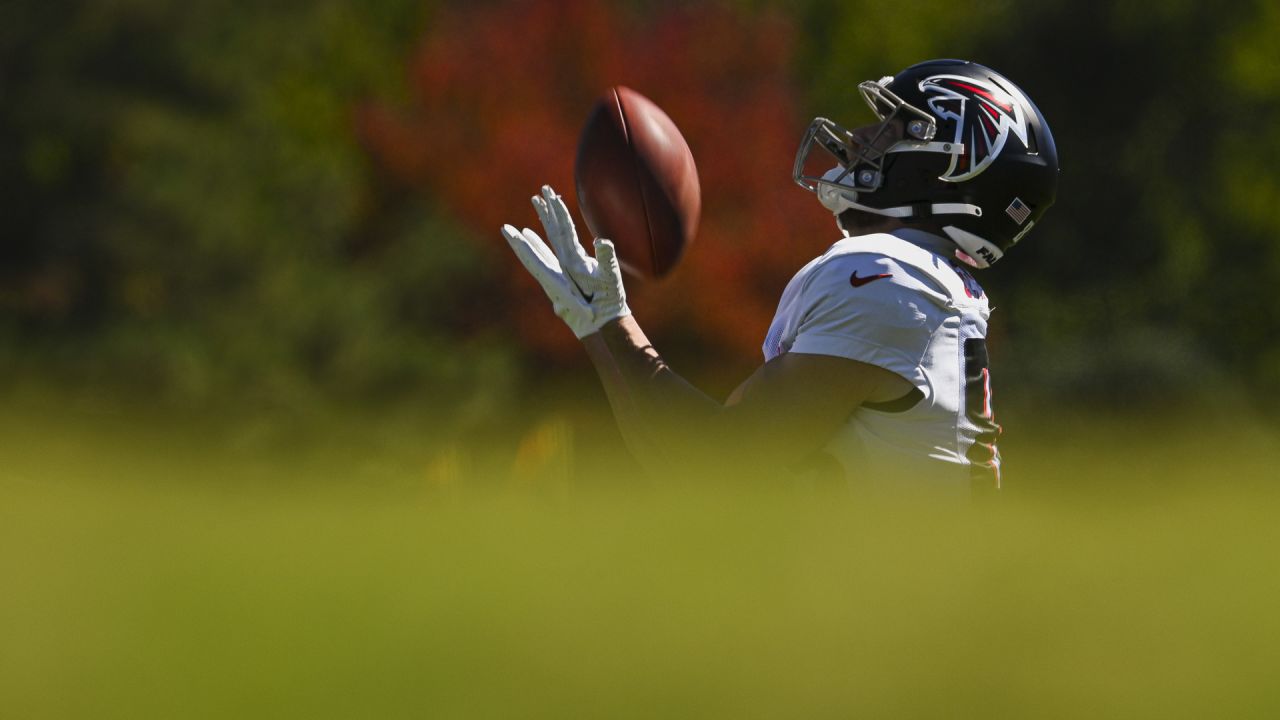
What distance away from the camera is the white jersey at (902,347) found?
130 inches

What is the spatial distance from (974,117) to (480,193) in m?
17.7

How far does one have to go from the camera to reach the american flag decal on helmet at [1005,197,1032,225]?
12.7 ft

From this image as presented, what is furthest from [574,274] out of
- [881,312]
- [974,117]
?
[974,117]

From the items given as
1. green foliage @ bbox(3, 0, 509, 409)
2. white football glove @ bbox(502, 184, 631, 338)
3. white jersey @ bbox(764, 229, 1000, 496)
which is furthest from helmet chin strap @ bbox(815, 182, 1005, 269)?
green foliage @ bbox(3, 0, 509, 409)

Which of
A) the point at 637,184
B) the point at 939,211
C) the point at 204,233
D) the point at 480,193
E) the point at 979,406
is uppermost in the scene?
the point at 637,184

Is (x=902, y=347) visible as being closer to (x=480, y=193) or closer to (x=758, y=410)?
(x=758, y=410)

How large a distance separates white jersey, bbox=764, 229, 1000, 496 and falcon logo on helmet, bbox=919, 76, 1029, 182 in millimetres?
343

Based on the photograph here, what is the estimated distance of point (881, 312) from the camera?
3311 mm

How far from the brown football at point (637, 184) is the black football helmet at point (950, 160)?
0.61 meters

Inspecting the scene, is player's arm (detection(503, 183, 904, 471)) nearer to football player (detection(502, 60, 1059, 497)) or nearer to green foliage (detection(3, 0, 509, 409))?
football player (detection(502, 60, 1059, 497))

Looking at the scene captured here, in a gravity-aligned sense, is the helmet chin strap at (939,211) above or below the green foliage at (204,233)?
above

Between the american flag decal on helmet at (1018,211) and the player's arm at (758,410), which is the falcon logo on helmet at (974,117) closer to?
the american flag decal on helmet at (1018,211)

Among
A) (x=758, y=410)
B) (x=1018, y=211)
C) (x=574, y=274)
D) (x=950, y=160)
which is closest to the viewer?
(x=758, y=410)

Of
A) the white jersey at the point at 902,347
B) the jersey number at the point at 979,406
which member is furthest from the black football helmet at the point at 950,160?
the jersey number at the point at 979,406
